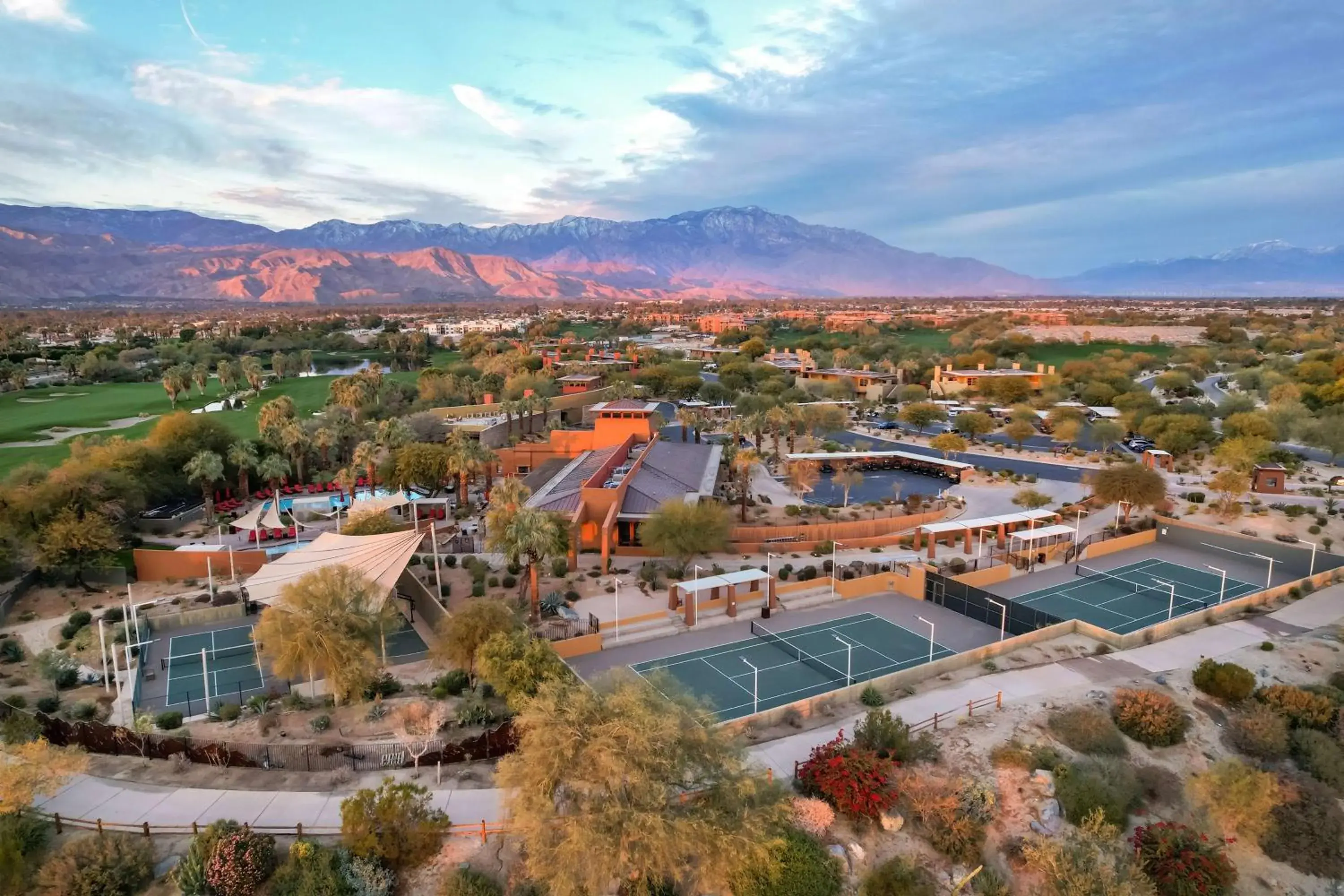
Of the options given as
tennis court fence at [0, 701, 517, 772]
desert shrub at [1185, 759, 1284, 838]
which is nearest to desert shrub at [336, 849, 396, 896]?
tennis court fence at [0, 701, 517, 772]

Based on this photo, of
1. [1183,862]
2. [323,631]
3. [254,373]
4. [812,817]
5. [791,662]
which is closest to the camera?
[1183,862]

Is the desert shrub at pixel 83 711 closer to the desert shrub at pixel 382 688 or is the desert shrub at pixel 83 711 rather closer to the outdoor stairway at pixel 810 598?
the desert shrub at pixel 382 688

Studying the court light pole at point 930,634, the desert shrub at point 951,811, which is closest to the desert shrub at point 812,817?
the desert shrub at point 951,811

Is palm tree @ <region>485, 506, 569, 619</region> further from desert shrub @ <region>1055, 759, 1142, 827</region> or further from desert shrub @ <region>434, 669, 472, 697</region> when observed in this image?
desert shrub @ <region>1055, 759, 1142, 827</region>

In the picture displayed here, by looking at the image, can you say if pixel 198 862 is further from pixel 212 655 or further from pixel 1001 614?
pixel 1001 614

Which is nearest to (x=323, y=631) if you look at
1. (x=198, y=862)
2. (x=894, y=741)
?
(x=198, y=862)

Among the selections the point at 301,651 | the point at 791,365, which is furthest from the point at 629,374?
the point at 301,651

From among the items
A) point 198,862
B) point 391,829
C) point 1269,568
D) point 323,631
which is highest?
point 323,631
